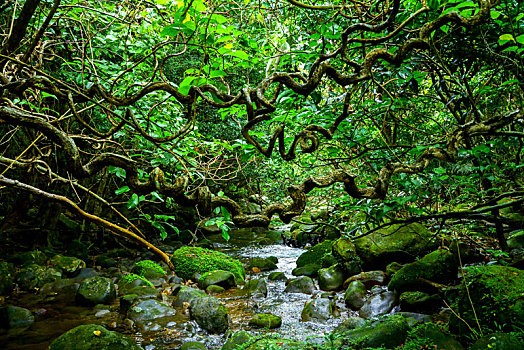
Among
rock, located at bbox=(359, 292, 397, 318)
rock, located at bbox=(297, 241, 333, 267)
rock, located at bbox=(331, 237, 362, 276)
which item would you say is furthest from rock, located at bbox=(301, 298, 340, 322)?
rock, located at bbox=(297, 241, 333, 267)

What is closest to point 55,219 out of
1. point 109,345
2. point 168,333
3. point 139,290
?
point 139,290

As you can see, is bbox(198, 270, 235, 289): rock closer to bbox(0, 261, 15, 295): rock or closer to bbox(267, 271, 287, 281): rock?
bbox(267, 271, 287, 281): rock

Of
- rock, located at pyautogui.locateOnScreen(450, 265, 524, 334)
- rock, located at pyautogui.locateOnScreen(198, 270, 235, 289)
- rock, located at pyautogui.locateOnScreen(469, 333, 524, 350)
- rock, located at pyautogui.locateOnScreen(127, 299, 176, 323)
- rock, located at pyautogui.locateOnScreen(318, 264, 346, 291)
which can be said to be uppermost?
rock, located at pyautogui.locateOnScreen(450, 265, 524, 334)

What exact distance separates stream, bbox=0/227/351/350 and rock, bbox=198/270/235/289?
0.56 feet

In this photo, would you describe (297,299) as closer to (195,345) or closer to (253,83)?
(195,345)

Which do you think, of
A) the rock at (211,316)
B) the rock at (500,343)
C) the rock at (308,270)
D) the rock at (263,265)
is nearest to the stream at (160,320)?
the rock at (211,316)

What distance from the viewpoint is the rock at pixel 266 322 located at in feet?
17.2

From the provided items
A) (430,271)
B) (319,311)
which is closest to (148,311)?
(319,311)

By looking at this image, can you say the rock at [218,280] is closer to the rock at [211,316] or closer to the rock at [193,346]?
the rock at [211,316]

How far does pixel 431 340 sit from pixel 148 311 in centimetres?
424

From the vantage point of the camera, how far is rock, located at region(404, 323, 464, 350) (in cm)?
350

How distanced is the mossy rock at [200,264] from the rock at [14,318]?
323 cm

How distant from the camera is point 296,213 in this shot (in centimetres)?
211

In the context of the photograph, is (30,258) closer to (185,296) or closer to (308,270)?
(185,296)
